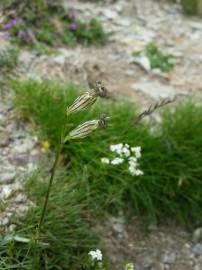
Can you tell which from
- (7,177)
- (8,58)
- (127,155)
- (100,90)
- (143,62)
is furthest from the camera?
(143,62)

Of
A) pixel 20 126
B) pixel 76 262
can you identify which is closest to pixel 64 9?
pixel 20 126

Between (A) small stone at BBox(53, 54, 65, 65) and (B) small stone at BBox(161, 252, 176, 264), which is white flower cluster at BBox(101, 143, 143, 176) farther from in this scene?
(A) small stone at BBox(53, 54, 65, 65)

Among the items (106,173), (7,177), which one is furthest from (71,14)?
(7,177)

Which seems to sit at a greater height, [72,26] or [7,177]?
[7,177]

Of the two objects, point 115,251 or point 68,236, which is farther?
point 115,251

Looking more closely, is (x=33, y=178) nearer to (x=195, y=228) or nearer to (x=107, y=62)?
(x=195, y=228)

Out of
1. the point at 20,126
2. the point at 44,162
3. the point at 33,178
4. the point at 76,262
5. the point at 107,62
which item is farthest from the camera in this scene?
the point at 107,62

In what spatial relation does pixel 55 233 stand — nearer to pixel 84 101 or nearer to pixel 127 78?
pixel 84 101
